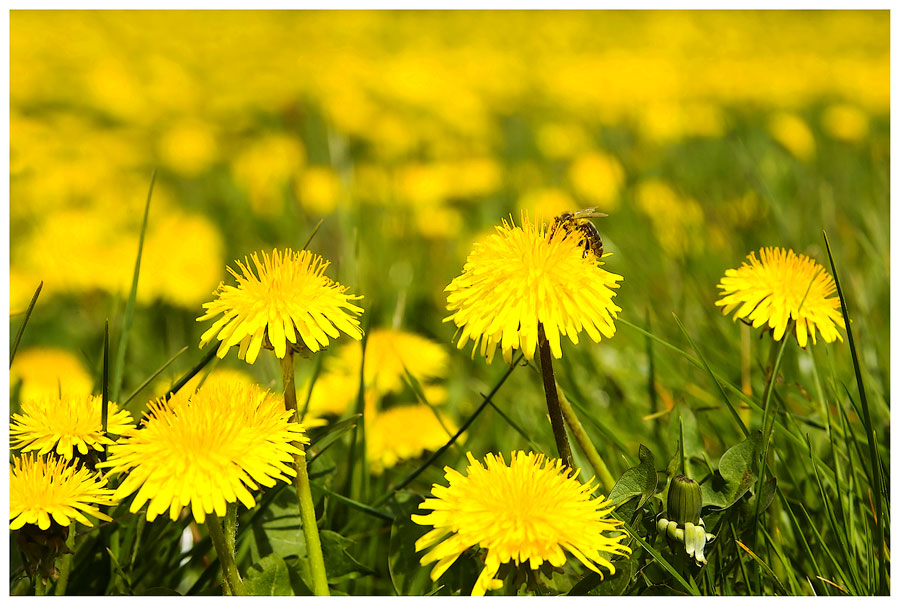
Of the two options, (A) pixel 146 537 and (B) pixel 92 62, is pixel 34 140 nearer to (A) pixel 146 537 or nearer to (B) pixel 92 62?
(B) pixel 92 62

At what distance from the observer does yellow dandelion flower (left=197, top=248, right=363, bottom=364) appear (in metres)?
0.74

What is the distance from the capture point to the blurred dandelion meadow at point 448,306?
0.74m

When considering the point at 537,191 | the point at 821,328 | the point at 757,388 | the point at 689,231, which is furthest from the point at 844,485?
the point at 537,191

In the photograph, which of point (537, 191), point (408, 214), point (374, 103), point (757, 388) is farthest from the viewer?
point (374, 103)

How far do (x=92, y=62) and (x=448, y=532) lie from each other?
4.42 metres

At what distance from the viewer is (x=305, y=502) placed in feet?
2.50

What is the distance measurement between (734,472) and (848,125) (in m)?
2.53

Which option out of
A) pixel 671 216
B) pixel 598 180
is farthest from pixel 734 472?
pixel 598 180

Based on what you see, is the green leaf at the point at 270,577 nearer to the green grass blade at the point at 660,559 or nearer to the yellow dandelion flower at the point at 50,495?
the yellow dandelion flower at the point at 50,495

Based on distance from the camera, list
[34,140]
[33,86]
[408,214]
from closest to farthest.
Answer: [408,214] < [34,140] < [33,86]

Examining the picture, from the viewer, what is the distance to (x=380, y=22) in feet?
18.2

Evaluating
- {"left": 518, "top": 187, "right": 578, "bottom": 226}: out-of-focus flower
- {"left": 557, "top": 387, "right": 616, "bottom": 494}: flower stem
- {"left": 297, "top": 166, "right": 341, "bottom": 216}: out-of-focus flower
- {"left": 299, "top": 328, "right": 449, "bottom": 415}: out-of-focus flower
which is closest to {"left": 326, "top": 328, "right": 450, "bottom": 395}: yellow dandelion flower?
{"left": 299, "top": 328, "right": 449, "bottom": 415}: out-of-focus flower

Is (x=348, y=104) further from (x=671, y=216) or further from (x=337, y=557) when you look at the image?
(x=337, y=557)

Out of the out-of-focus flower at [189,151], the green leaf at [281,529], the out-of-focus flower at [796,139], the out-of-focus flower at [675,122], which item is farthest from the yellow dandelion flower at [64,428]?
the out-of-focus flower at [675,122]
